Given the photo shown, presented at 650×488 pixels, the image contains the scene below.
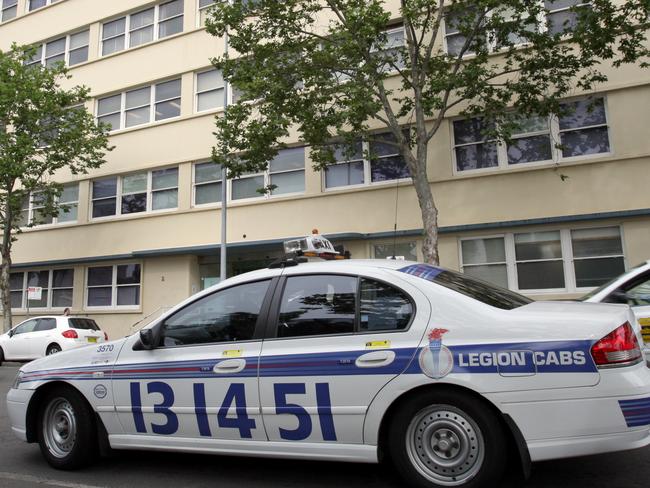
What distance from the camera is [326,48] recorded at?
11.4 meters

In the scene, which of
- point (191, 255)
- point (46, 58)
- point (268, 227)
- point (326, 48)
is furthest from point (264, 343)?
point (46, 58)

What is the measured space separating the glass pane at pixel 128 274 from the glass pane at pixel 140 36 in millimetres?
8638

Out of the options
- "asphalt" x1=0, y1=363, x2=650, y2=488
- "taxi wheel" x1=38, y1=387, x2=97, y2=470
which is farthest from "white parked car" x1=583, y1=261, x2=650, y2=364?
"taxi wheel" x1=38, y1=387, x2=97, y2=470

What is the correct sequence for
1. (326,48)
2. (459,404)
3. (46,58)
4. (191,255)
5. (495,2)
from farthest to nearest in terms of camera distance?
(46,58), (191,255), (326,48), (495,2), (459,404)

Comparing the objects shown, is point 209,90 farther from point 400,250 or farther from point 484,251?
point 484,251

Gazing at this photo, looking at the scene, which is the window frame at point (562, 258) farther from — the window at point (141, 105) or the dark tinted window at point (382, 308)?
the window at point (141, 105)

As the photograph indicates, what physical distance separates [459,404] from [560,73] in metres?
10.7

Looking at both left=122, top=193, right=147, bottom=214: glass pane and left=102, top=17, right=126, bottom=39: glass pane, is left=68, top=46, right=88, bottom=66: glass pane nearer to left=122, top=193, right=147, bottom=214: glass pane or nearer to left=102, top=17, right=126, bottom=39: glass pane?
left=102, top=17, right=126, bottom=39: glass pane

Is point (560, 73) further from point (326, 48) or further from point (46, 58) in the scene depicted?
point (46, 58)

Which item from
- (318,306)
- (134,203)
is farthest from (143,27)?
(318,306)

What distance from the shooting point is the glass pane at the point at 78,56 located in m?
21.8

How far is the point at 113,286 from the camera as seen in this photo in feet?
62.3

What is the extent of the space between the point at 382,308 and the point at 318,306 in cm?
49

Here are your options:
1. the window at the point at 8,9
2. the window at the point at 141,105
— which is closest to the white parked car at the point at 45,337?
the window at the point at 141,105
